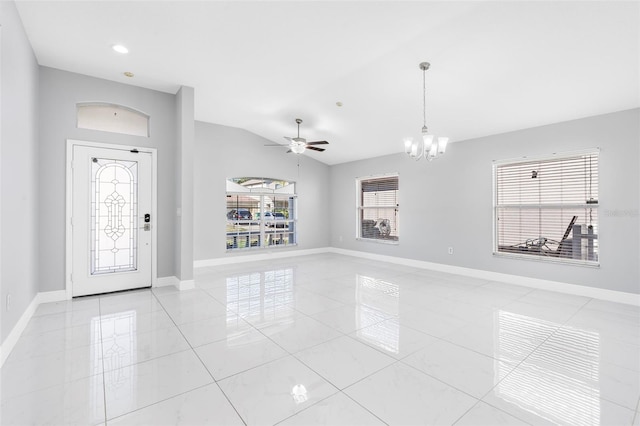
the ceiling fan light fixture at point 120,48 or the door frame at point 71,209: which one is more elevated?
the ceiling fan light fixture at point 120,48

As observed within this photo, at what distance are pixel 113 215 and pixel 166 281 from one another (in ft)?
4.28

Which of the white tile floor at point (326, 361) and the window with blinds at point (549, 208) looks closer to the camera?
the white tile floor at point (326, 361)

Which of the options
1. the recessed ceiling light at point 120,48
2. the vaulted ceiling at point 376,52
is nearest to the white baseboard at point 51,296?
the vaulted ceiling at point 376,52

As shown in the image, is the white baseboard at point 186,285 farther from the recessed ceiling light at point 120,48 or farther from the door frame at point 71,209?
the recessed ceiling light at point 120,48

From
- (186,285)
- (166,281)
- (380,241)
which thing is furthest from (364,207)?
(166,281)

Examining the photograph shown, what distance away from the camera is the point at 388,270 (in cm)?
610

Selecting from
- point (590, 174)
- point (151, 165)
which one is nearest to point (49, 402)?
point (151, 165)

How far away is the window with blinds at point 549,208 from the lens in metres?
4.33

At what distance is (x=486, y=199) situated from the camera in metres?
5.34

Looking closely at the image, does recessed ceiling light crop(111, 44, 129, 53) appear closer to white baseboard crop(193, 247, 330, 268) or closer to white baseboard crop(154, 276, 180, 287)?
white baseboard crop(154, 276, 180, 287)

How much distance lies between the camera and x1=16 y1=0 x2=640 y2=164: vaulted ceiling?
288 cm

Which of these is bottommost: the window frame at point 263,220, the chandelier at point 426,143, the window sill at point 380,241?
the window sill at point 380,241

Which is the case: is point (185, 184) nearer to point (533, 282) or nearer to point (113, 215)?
point (113, 215)

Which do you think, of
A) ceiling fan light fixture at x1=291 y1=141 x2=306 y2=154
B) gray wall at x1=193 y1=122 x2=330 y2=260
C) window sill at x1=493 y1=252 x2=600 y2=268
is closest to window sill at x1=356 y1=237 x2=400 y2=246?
gray wall at x1=193 y1=122 x2=330 y2=260
